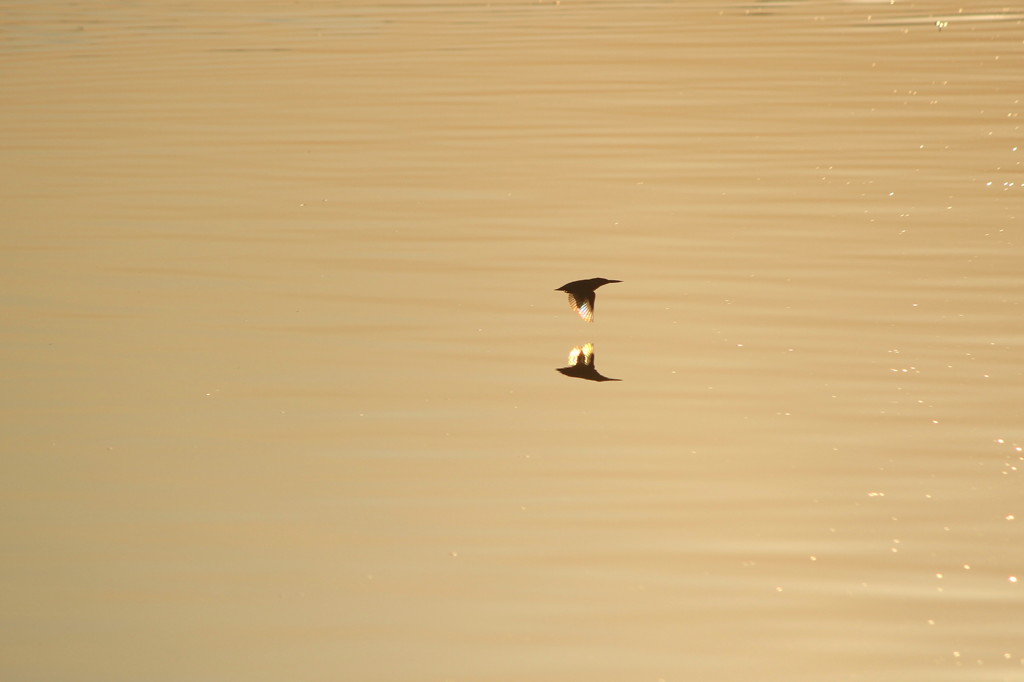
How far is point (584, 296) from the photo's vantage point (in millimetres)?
8227

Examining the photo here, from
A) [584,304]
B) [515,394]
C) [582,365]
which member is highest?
[584,304]

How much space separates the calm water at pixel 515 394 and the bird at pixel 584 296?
7 centimetres

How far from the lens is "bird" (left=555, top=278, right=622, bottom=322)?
8.16 metres

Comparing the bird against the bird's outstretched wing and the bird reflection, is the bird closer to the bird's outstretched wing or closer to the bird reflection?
the bird's outstretched wing

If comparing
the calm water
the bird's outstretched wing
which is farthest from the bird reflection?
the bird's outstretched wing

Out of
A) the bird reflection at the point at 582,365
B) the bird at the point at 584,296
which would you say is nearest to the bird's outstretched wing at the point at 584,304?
the bird at the point at 584,296

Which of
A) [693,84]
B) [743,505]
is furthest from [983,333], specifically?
[693,84]

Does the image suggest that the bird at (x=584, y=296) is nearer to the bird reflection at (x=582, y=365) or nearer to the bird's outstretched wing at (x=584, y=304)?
the bird's outstretched wing at (x=584, y=304)

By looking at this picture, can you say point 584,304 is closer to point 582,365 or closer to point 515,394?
point 582,365

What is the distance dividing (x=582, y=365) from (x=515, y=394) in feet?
1.64

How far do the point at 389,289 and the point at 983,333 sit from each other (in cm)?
325

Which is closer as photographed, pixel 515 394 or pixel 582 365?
pixel 515 394

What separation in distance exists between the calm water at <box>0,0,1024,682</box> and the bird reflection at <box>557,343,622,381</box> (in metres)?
0.07

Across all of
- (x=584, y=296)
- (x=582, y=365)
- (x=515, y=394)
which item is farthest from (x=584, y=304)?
(x=515, y=394)
